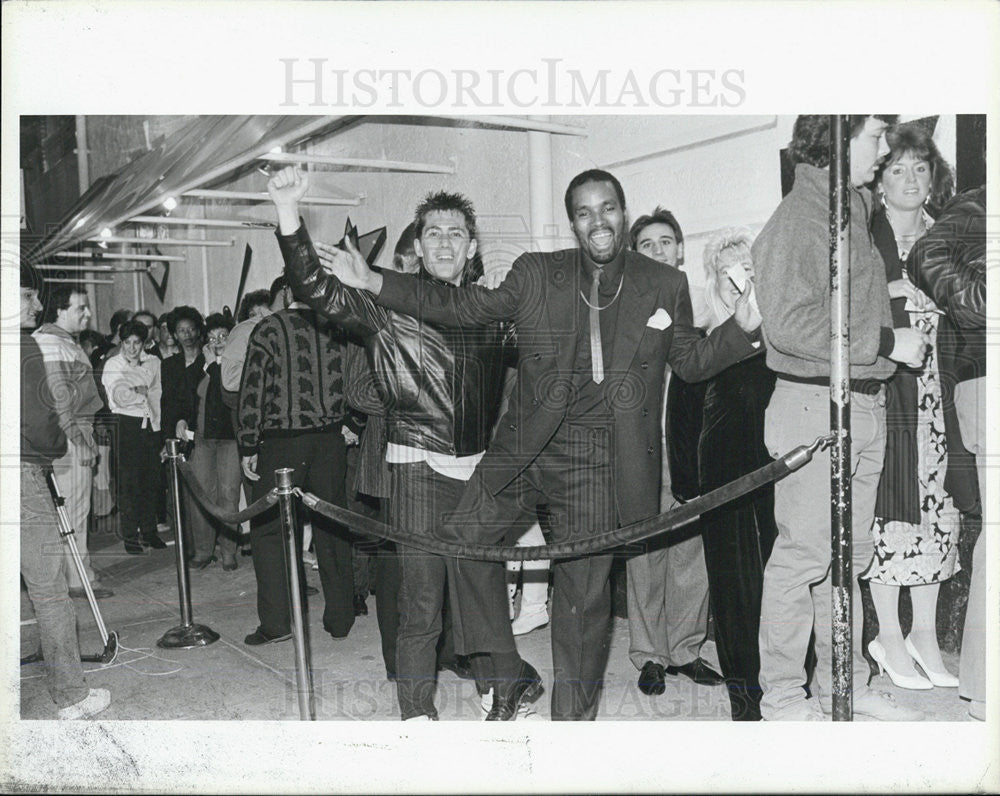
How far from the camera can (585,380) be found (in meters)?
3.17

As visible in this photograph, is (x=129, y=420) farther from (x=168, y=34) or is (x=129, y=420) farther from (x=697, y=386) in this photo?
(x=697, y=386)

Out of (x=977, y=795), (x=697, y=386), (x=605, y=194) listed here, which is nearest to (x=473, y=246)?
(x=605, y=194)

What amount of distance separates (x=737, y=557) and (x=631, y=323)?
0.96 metres

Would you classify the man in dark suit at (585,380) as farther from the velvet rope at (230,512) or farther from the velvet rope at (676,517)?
the velvet rope at (230,512)

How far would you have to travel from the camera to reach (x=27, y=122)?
11.5ft

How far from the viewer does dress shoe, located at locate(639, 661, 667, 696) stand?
3.77 meters

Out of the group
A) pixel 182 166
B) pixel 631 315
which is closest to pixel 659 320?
pixel 631 315

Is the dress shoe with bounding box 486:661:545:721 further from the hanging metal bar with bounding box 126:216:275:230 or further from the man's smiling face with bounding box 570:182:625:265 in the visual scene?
the hanging metal bar with bounding box 126:216:275:230

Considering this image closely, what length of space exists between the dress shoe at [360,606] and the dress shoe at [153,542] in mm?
2323

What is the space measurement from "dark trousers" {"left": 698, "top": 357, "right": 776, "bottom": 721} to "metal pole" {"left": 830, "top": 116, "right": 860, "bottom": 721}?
1.47ft

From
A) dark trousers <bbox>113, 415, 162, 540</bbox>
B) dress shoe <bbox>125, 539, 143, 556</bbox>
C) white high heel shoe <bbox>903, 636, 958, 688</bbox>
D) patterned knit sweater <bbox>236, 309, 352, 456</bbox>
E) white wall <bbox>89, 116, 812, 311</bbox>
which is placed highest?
white wall <bbox>89, 116, 812, 311</bbox>

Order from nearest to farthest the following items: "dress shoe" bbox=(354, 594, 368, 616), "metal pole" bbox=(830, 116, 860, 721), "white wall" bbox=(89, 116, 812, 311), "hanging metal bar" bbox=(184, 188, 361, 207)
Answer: "metal pole" bbox=(830, 116, 860, 721) < "white wall" bbox=(89, 116, 812, 311) < "dress shoe" bbox=(354, 594, 368, 616) < "hanging metal bar" bbox=(184, 188, 361, 207)

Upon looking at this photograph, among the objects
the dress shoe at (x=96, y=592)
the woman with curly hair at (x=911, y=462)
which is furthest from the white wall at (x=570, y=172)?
the dress shoe at (x=96, y=592)

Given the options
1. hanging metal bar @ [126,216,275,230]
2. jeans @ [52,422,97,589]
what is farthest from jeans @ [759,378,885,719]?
hanging metal bar @ [126,216,275,230]
